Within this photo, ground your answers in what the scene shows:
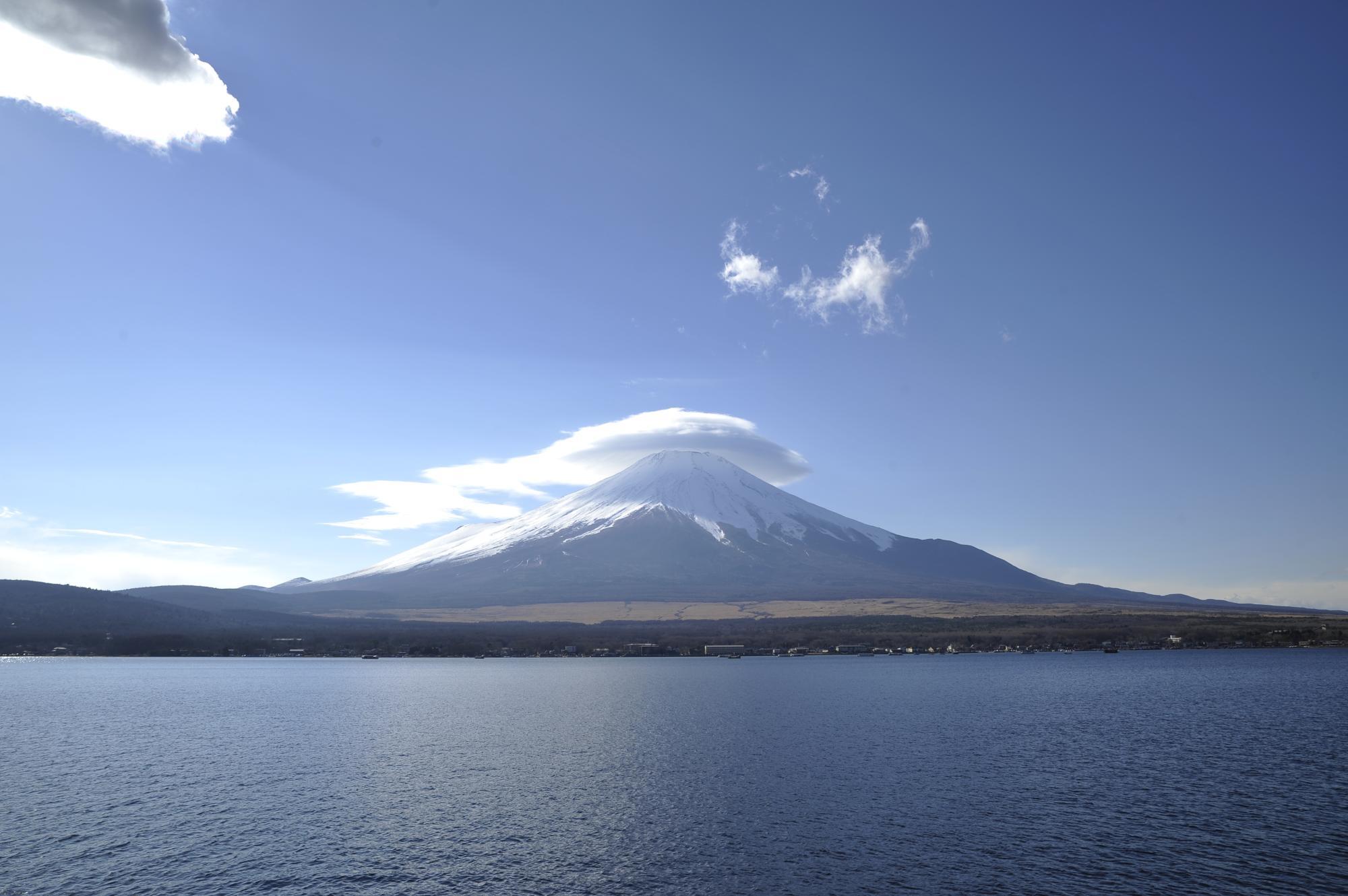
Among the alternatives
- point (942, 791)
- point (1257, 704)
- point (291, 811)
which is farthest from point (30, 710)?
point (1257, 704)

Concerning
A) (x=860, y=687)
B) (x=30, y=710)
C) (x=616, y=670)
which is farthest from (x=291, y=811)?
(x=616, y=670)

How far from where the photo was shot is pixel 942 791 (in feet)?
147

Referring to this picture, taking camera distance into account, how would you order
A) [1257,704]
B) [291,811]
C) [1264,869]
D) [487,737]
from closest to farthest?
[1264,869], [291,811], [487,737], [1257,704]

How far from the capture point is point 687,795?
Answer: 149 ft

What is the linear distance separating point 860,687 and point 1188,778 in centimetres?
6152

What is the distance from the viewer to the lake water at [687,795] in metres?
31.7

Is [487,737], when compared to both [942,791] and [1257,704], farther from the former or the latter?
[1257,704]

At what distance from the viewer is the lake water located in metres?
31.7

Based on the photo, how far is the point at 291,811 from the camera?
4212cm

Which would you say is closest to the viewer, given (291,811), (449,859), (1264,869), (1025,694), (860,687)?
(1264,869)

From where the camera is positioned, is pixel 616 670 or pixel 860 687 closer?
pixel 860 687

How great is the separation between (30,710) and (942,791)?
95.9m

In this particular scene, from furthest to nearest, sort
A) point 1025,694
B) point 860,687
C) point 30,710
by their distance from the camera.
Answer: point 860,687 < point 1025,694 < point 30,710

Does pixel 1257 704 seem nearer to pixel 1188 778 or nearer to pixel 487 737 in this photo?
pixel 1188 778
